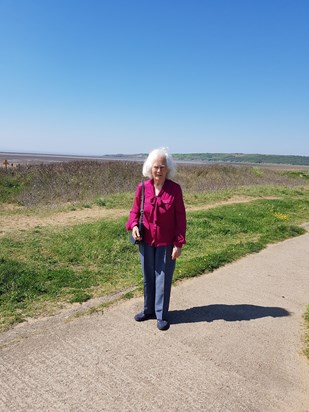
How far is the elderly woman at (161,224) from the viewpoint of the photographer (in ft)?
13.3

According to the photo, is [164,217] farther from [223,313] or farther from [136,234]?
[223,313]

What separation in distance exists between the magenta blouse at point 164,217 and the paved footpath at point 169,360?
1.00 meters

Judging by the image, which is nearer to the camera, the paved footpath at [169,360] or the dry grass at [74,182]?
the paved footpath at [169,360]

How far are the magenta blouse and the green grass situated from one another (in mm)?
1552

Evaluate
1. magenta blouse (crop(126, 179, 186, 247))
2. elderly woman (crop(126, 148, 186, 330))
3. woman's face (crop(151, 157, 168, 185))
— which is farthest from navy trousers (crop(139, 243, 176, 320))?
woman's face (crop(151, 157, 168, 185))

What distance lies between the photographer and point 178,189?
4.13 meters

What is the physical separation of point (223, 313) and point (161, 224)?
1496 millimetres

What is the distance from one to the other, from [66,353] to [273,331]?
233cm

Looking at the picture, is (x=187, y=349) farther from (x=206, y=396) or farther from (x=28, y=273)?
(x=28, y=273)

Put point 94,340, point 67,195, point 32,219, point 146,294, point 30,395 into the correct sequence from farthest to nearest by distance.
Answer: point 67,195 → point 32,219 → point 146,294 → point 94,340 → point 30,395

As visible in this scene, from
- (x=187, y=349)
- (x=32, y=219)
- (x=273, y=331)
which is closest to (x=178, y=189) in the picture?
(x=187, y=349)

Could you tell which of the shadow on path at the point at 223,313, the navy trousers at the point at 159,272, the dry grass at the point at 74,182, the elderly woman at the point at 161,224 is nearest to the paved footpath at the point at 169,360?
the shadow on path at the point at 223,313

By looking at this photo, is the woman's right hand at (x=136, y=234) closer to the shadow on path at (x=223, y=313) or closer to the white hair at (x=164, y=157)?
the white hair at (x=164, y=157)

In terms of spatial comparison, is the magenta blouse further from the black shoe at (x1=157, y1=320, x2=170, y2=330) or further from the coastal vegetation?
the coastal vegetation
